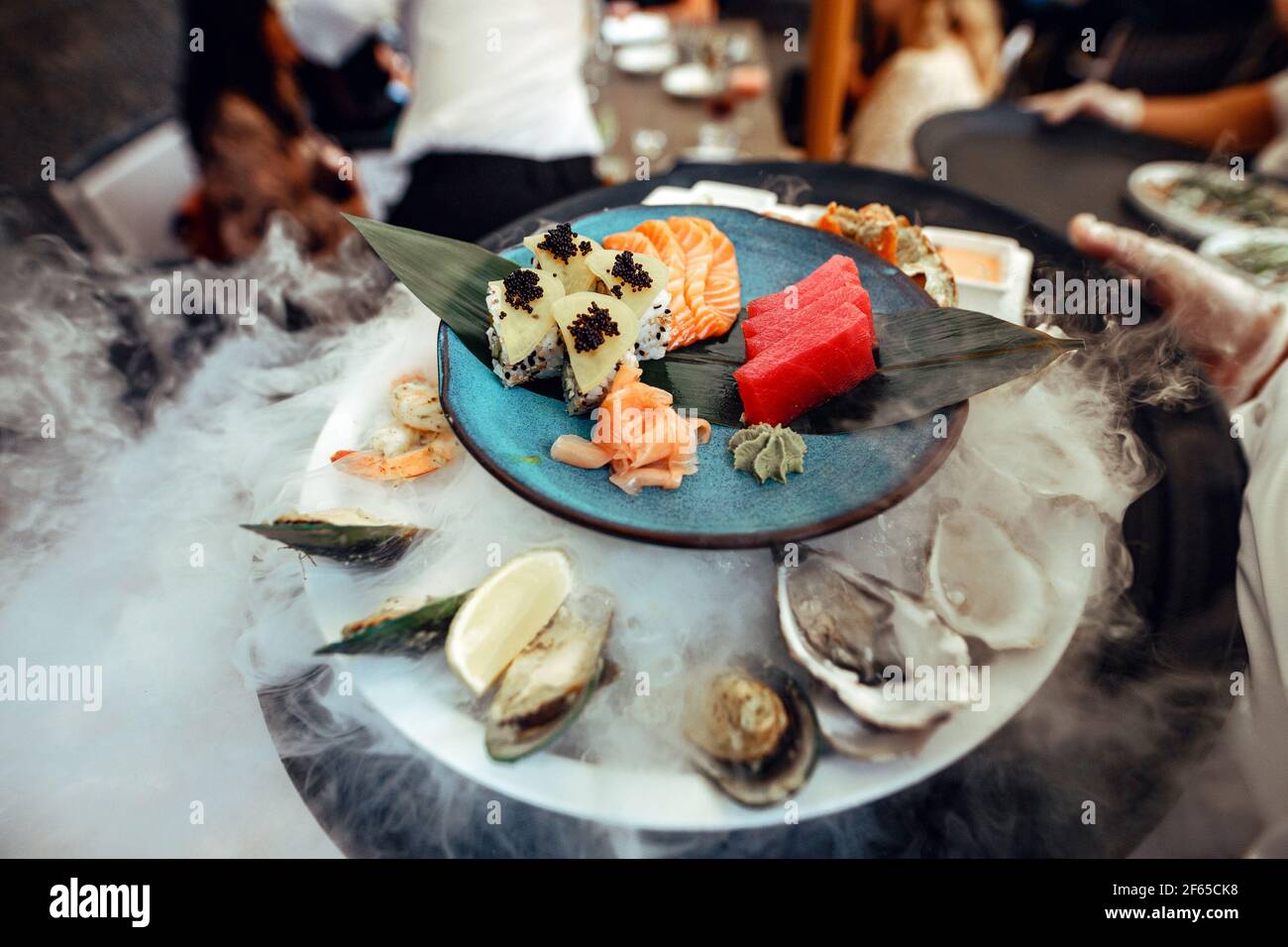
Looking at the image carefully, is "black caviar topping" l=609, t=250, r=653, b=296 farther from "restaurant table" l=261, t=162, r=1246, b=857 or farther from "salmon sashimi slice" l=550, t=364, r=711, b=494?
"restaurant table" l=261, t=162, r=1246, b=857

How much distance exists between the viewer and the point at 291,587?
1345mm

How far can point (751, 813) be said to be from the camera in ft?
3.48

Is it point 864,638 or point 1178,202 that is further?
point 1178,202

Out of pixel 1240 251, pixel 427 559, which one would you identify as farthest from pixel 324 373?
pixel 1240 251

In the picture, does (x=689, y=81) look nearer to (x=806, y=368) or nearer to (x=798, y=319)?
(x=798, y=319)

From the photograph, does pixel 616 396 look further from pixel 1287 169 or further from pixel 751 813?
pixel 1287 169

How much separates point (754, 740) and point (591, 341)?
80cm

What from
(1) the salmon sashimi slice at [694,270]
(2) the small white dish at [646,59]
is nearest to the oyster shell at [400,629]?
(1) the salmon sashimi slice at [694,270]

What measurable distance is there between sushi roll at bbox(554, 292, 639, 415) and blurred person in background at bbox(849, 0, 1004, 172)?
263 cm

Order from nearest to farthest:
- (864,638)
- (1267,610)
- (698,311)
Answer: (864,638)
(1267,610)
(698,311)

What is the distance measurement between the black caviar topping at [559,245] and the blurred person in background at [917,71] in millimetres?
2532

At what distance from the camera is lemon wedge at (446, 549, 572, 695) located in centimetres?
116

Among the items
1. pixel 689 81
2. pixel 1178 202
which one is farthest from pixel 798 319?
pixel 689 81

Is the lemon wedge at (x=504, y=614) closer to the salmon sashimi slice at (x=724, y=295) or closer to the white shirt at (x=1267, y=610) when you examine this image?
the salmon sashimi slice at (x=724, y=295)
